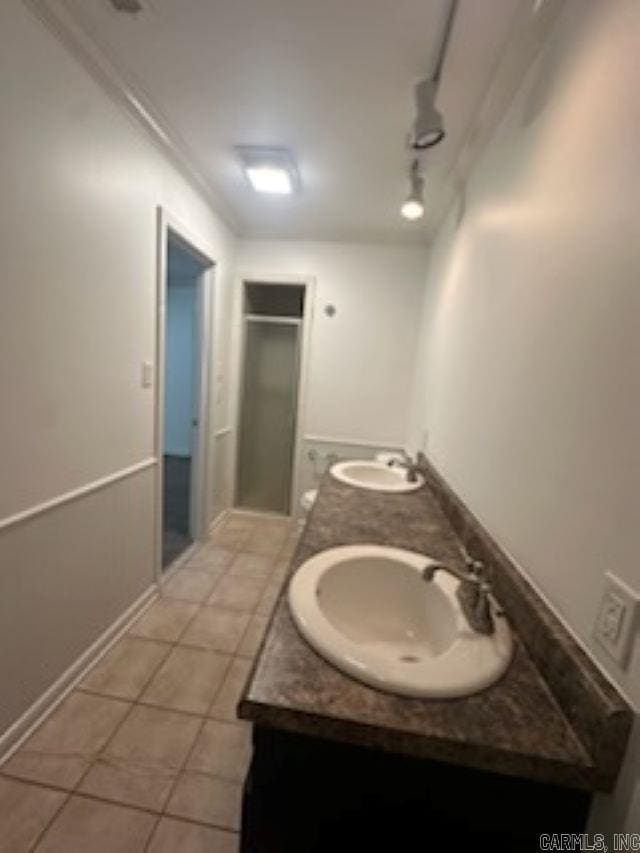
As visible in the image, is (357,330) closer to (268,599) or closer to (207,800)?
(268,599)

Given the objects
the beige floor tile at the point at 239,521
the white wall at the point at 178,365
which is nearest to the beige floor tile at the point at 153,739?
the beige floor tile at the point at 239,521

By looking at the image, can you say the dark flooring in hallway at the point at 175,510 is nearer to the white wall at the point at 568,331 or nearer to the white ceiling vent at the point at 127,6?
the white wall at the point at 568,331

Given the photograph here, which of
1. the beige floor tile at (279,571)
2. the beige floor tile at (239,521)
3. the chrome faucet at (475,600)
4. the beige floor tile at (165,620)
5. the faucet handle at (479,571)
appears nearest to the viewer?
the chrome faucet at (475,600)

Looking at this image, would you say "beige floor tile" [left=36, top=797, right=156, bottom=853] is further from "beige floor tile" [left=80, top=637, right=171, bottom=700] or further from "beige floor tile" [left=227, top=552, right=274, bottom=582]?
"beige floor tile" [left=227, top=552, right=274, bottom=582]

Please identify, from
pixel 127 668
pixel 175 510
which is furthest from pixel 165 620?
pixel 175 510

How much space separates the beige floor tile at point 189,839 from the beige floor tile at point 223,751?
172 millimetres

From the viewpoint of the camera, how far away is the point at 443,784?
0.71 meters

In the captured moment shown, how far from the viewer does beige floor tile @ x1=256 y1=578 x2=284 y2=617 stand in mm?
2459

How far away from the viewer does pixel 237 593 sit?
104 inches

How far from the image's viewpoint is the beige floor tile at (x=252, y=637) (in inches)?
83.0

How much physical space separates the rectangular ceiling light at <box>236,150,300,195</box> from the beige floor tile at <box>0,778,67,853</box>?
2.67m

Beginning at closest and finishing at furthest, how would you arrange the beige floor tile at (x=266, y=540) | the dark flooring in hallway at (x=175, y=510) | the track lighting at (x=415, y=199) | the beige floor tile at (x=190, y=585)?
the track lighting at (x=415, y=199), the beige floor tile at (x=190, y=585), the dark flooring in hallway at (x=175, y=510), the beige floor tile at (x=266, y=540)

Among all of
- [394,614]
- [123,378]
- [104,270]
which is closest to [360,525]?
[394,614]

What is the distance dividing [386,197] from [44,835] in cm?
312
